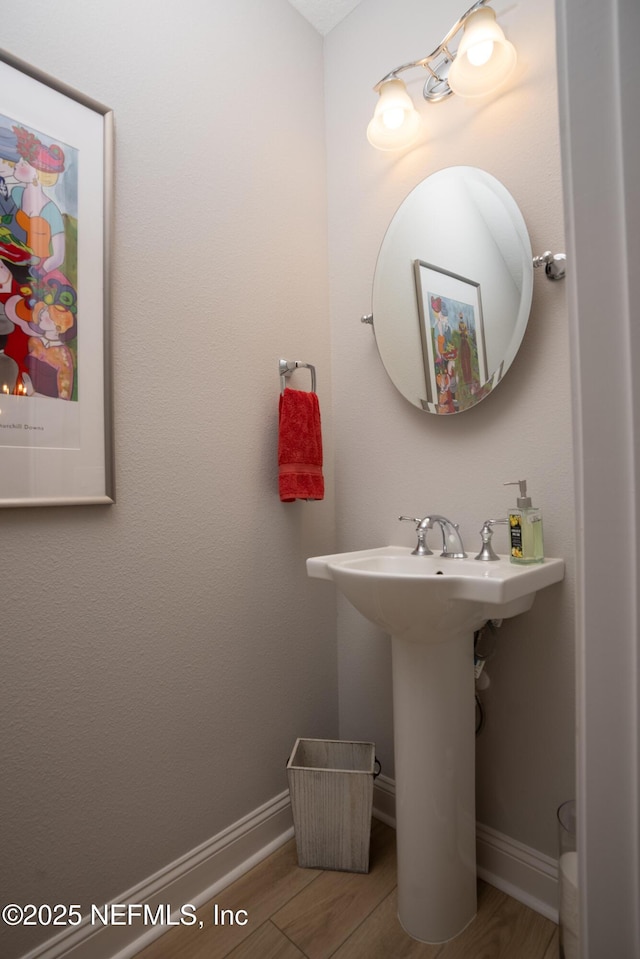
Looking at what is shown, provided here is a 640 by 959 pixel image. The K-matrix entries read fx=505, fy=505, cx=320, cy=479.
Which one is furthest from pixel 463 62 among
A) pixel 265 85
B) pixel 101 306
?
pixel 101 306

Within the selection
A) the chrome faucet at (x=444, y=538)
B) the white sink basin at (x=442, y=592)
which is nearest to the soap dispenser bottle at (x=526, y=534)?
the white sink basin at (x=442, y=592)

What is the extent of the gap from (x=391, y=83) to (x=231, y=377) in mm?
985

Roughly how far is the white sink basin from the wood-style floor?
0.71 metres

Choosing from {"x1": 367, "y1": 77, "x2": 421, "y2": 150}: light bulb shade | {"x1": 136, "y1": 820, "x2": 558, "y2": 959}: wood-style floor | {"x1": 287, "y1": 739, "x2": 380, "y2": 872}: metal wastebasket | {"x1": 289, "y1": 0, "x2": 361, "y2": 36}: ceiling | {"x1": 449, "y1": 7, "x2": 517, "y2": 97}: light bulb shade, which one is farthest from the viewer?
{"x1": 289, "y1": 0, "x2": 361, "y2": 36}: ceiling

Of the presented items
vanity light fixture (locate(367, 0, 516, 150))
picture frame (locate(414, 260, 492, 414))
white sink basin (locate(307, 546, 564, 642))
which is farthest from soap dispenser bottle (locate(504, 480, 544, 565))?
vanity light fixture (locate(367, 0, 516, 150))

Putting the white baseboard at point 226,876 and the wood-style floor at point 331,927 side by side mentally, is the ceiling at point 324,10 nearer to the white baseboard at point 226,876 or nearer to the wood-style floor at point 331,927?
the white baseboard at point 226,876

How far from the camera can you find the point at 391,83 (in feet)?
4.87

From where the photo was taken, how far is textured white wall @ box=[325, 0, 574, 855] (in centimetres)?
126

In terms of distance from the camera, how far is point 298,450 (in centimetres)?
152

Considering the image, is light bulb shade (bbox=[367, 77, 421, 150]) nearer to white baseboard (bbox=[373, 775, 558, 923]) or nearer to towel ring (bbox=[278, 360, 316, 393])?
towel ring (bbox=[278, 360, 316, 393])

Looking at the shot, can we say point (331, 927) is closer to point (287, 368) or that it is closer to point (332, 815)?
point (332, 815)

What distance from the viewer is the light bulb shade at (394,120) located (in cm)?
149

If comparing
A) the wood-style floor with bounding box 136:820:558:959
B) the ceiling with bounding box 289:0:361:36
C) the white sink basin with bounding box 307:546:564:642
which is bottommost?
the wood-style floor with bounding box 136:820:558:959

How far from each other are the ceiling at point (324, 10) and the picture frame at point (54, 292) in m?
1.04
